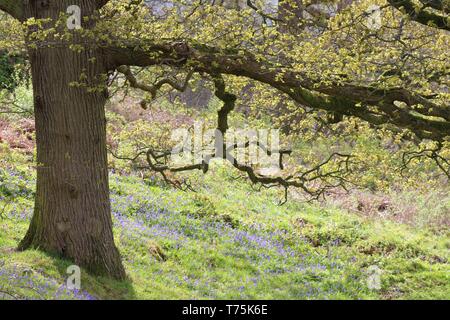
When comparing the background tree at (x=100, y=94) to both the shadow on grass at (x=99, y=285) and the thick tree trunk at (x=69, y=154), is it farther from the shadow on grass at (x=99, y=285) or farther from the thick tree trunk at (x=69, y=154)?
the shadow on grass at (x=99, y=285)

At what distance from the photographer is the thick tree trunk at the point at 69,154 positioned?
28.5ft

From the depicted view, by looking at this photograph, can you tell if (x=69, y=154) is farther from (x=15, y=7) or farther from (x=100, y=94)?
(x=15, y=7)

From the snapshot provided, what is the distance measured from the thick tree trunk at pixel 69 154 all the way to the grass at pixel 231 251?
1.11 feet

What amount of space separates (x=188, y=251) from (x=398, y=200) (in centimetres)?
907

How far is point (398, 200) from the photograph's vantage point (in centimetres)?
1892

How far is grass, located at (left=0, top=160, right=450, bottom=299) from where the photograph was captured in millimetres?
8812

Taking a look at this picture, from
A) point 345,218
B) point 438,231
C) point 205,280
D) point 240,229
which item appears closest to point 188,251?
point 205,280

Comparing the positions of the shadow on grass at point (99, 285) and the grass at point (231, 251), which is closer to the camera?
the shadow on grass at point (99, 285)

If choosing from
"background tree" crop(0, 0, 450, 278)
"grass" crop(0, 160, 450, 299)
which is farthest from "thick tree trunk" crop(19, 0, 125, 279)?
"grass" crop(0, 160, 450, 299)

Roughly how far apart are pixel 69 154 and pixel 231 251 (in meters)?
4.86

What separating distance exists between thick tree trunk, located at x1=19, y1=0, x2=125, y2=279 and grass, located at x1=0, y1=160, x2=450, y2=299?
34 cm

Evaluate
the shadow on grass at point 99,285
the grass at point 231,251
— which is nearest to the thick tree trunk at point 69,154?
the shadow on grass at point 99,285

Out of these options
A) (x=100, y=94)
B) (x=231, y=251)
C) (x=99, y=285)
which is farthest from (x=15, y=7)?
(x=231, y=251)

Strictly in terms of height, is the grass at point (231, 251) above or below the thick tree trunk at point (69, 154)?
below
